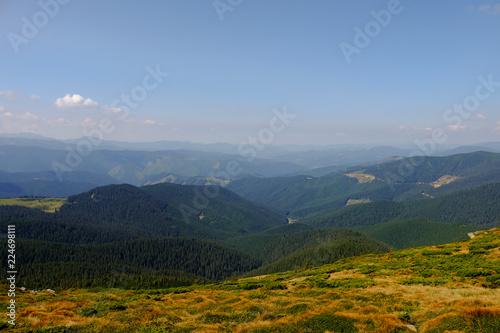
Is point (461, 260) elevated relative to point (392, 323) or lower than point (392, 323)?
lower

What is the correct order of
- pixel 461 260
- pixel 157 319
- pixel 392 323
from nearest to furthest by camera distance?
pixel 392 323
pixel 157 319
pixel 461 260

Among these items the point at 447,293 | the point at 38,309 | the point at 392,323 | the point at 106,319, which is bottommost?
the point at 38,309

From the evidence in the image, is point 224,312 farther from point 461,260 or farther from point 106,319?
point 461,260

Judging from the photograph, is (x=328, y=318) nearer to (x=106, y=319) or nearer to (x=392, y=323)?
(x=392, y=323)

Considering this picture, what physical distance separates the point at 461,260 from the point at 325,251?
15227cm

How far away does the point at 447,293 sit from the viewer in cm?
2847

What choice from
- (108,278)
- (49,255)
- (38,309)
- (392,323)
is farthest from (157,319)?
(49,255)

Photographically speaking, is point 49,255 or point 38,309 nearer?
point 38,309

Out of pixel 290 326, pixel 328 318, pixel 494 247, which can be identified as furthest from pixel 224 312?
pixel 494 247

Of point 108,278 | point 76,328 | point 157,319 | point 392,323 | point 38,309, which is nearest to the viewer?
point 392,323

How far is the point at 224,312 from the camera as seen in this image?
95.9 feet

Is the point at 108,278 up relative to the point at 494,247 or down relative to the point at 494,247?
down

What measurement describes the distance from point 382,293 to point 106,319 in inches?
1281

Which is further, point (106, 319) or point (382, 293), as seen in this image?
point (382, 293)
